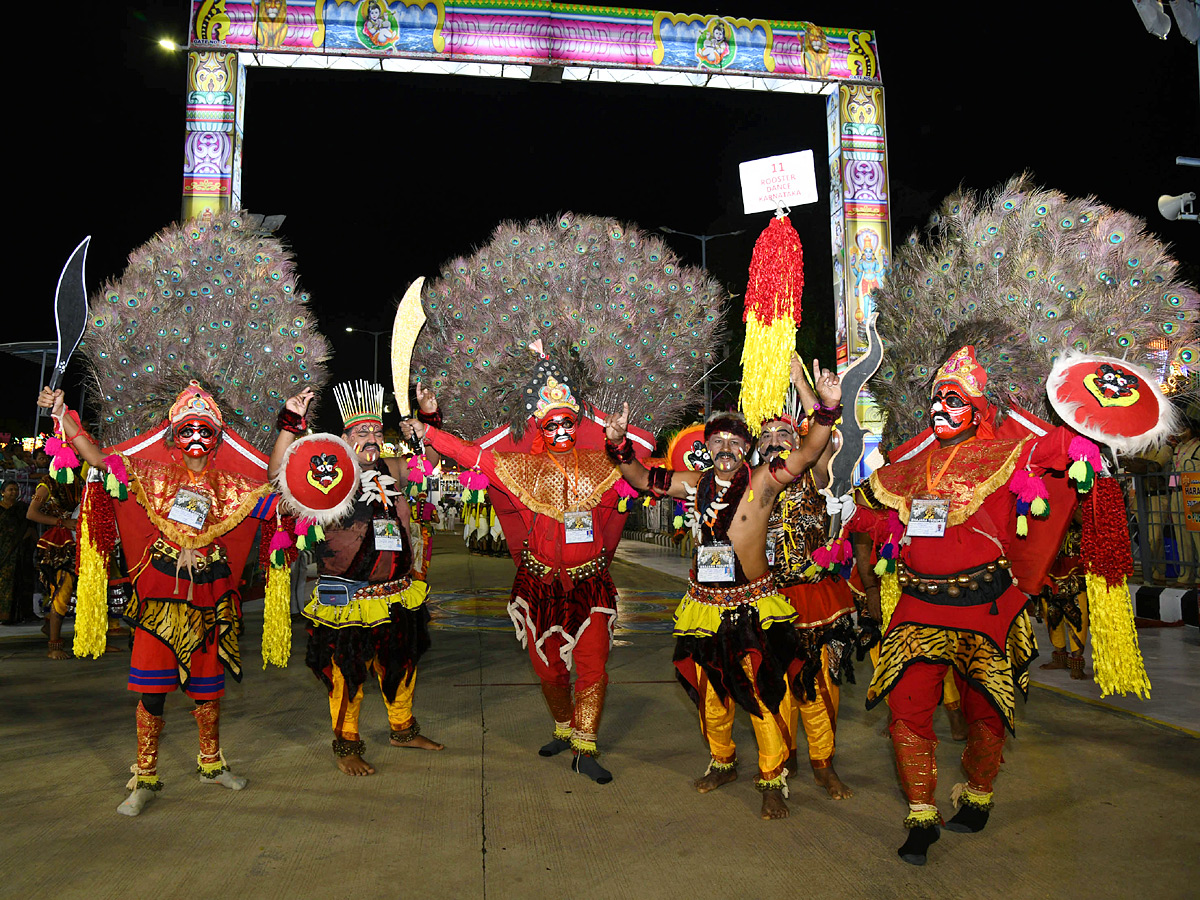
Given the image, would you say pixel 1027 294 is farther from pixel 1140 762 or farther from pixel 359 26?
pixel 359 26

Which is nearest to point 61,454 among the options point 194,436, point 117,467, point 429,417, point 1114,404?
point 117,467

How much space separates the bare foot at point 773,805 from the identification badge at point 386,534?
245cm

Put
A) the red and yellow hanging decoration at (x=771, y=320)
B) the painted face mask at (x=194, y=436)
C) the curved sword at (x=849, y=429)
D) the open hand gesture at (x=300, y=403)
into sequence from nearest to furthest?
the painted face mask at (x=194, y=436) < the open hand gesture at (x=300, y=403) < the curved sword at (x=849, y=429) < the red and yellow hanging decoration at (x=771, y=320)

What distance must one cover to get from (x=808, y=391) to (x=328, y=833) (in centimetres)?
310

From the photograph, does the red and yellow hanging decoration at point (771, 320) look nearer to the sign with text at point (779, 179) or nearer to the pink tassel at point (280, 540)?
the pink tassel at point (280, 540)

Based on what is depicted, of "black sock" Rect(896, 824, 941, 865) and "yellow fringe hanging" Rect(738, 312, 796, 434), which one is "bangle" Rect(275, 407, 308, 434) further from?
"black sock" Rect(896, 824, 941, 865)

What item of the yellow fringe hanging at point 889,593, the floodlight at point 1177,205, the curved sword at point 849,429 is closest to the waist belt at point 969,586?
the yellow fringe hanging at point 889,593

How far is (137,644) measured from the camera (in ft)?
15.3

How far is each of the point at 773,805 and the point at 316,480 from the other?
9.14ft

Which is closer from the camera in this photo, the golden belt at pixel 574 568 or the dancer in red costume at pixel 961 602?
the dancer in red costume at pixel 961 602

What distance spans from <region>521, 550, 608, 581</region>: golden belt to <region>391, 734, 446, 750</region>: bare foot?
1.22 meters

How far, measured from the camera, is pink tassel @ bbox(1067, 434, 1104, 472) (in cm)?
390

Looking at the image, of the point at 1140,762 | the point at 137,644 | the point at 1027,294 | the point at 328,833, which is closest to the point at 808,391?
the point at 1140,762

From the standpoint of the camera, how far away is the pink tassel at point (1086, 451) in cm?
390
